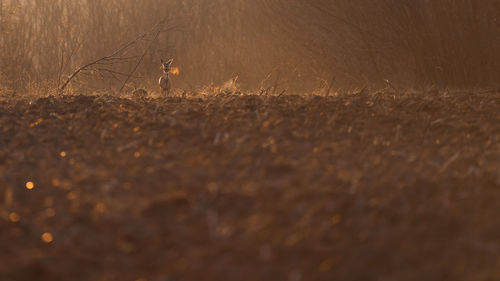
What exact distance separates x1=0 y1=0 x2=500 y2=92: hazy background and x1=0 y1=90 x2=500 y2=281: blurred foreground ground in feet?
4.49

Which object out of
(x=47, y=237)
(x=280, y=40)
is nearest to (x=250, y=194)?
(x=47, y=237)

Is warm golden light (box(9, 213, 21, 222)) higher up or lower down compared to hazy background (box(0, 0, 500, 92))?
lower down

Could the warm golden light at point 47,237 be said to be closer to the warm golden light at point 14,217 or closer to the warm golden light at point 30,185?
the warm golden light at point 14,217

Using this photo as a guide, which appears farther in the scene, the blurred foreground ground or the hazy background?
the hazy background

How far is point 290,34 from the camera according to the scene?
5152 millimetres

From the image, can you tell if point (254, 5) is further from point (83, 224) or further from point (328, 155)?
point (83, 224)

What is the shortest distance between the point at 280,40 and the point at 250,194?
390cm

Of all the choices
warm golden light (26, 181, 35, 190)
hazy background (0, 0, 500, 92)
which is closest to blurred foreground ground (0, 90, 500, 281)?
warm golden light (26, 181, 35, 190)

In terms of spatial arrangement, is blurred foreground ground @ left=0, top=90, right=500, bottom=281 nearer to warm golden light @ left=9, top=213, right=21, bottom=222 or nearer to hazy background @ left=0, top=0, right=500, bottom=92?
warm golden light @ left=9, top=213, right=21, bottom=222

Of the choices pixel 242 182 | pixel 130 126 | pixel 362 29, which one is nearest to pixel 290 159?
pixel 242 182

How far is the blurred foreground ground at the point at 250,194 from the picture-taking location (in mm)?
1295

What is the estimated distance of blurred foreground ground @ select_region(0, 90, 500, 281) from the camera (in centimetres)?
129

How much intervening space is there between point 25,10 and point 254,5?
2479 mm

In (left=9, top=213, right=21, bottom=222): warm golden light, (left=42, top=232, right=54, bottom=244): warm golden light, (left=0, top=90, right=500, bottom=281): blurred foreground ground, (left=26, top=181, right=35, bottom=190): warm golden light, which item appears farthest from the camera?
(left=26, top=181, right=35, bottom=190): warm golden light
